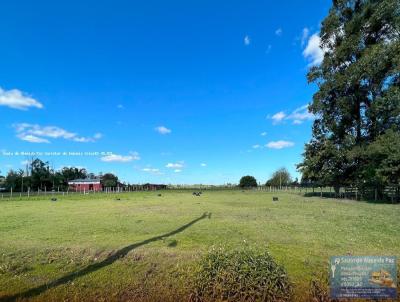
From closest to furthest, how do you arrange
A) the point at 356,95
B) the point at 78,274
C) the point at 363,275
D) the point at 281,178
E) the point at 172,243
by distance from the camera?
the point at 363,275
the point at 78,274
the point at 172,243
the point at 356,95
the point at 281,178

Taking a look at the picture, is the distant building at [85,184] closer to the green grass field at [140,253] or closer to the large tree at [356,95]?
the large tree at [356,95]

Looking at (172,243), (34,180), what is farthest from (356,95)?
(34,180)

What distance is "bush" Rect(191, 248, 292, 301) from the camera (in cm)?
555

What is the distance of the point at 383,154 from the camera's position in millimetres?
30297

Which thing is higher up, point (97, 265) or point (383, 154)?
point (383, 154)

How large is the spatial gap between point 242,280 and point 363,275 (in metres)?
1.69

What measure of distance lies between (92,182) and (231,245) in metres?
115

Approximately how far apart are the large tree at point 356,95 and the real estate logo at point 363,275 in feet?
85.8

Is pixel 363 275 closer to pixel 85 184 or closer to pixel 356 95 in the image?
pixel 356 95

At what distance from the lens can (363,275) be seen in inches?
205

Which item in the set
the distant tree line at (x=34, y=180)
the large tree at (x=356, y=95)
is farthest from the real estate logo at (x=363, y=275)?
the distant tree line at (x=34, y=180)

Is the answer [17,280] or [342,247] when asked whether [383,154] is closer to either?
[342,247]

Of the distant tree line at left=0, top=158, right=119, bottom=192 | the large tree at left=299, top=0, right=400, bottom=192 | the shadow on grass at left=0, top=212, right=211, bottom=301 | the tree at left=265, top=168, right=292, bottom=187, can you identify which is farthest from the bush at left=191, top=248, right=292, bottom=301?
the tree at left=265, top=168, right=292, bottom=187

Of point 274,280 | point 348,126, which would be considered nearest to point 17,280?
point 274,280
